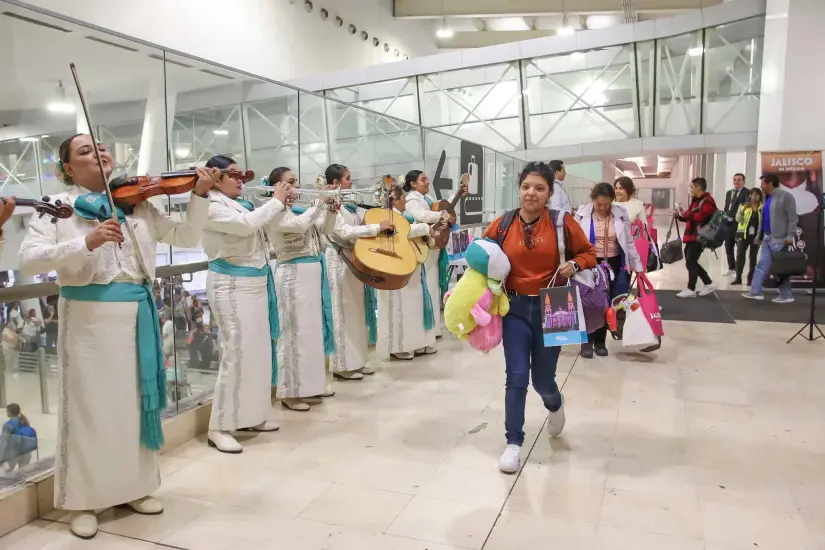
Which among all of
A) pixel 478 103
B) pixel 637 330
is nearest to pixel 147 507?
pixel 637 330

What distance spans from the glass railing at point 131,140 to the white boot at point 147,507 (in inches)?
17.2

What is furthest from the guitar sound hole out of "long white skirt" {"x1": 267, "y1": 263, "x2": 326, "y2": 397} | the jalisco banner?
the jalisco banner

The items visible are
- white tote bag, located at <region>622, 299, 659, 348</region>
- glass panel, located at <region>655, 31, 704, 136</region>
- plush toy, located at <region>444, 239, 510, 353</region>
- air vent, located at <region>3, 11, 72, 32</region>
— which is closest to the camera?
air vent, located at <region>3, 11, 72, 32</region>

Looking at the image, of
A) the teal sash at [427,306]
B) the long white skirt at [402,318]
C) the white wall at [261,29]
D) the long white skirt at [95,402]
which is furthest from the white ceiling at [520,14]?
the long white skirt at [95,402]

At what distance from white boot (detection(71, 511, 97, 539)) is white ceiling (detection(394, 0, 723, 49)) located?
581 inches

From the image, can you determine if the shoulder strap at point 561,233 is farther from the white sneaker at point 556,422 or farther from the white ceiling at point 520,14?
the white ceiling at point 520,14

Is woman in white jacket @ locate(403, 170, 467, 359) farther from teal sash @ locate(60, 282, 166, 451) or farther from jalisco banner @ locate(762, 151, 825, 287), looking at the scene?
jalisco banner @ locate(762, 151, 825, 287)

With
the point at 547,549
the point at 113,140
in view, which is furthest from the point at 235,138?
the point at 547,549

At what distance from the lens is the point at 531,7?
15.4 m

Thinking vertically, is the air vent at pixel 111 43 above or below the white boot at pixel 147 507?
above

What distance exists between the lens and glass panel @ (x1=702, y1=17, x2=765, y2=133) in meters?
10.1

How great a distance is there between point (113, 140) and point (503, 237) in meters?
1.99

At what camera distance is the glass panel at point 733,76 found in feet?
33.1

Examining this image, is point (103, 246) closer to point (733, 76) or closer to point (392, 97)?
point (733, 76)
